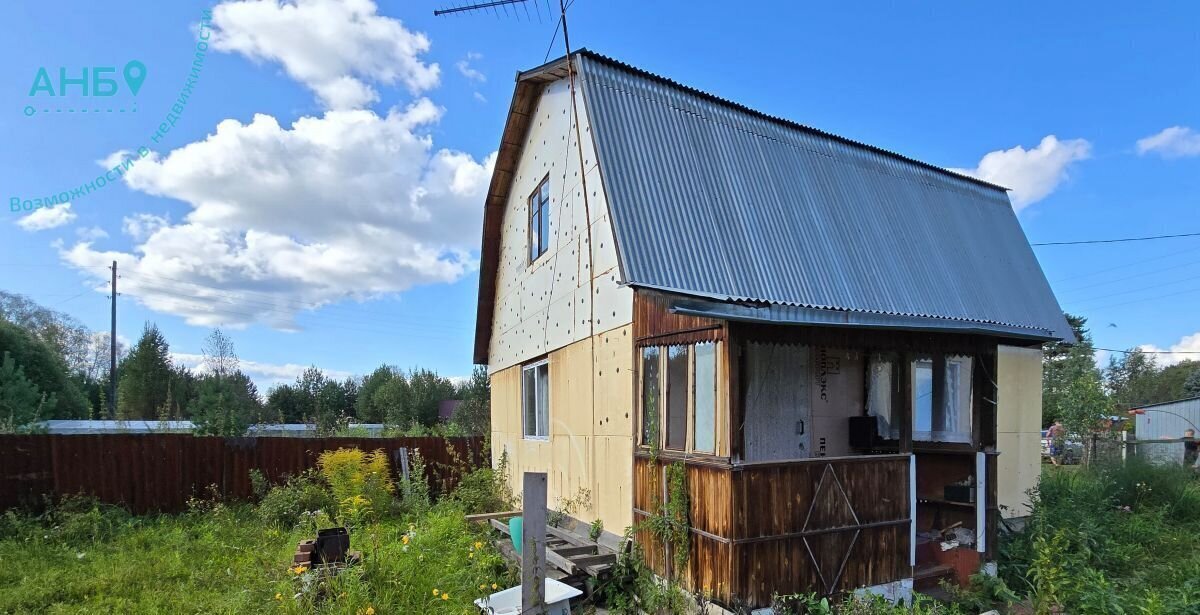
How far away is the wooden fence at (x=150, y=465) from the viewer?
995 cm

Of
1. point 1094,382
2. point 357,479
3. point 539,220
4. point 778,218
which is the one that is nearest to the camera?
point 778,218

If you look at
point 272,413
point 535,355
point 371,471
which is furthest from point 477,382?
point 535,355

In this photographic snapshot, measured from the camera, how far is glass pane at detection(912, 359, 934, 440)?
7.37 meters

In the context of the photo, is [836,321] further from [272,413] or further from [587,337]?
[272,413]

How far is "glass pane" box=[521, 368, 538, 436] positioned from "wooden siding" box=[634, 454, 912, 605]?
13.8 ft

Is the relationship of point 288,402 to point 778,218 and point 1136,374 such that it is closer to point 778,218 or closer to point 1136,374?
point 778,218

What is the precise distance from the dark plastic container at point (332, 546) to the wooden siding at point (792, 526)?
2725mm

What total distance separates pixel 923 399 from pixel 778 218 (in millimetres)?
2870

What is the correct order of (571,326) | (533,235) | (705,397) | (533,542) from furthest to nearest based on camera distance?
1. (533,235)
2. (571,326)
3. (705,397)
4. (533,542)

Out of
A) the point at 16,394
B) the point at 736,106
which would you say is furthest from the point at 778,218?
the point at 16,394

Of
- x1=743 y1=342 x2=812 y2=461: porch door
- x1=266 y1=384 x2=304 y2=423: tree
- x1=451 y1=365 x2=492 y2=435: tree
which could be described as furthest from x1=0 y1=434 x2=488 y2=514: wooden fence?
x1=266 y1=384 x2=304 y2=423: tree

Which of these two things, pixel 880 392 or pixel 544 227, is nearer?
pixel 880 392

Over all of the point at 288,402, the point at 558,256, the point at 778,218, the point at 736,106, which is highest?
the point at 736,106

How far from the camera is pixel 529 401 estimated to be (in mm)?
9992
